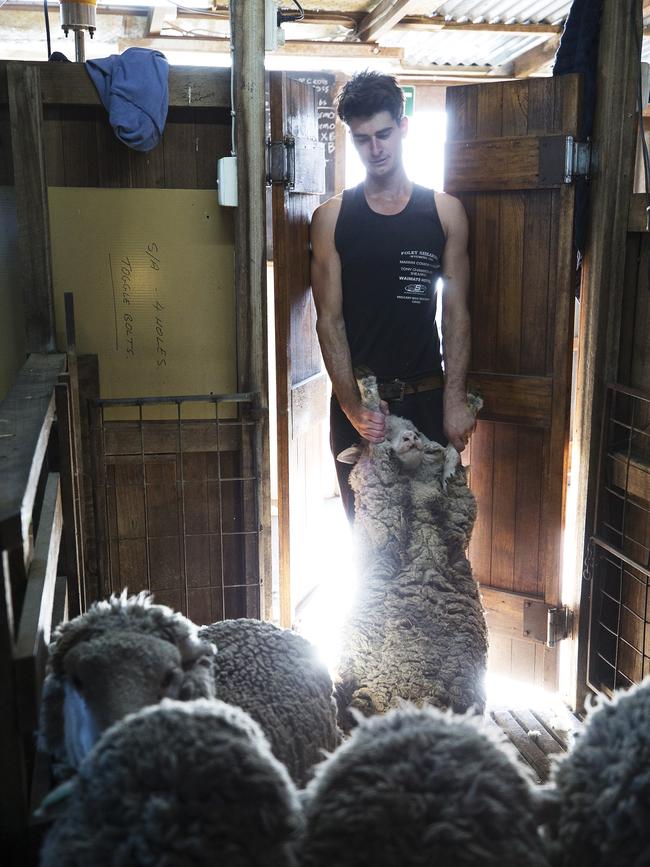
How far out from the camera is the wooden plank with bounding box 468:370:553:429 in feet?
12.6

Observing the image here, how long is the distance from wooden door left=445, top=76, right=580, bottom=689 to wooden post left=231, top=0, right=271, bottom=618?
0.89 m

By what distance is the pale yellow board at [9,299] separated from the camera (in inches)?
139

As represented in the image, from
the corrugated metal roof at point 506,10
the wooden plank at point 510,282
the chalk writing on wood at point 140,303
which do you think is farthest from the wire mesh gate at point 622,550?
the corrugated metal roof at point 506,10

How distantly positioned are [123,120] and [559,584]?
100 inches

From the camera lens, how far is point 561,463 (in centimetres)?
385

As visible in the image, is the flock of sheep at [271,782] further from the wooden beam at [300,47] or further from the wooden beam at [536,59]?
the wooden beam at [536,59]

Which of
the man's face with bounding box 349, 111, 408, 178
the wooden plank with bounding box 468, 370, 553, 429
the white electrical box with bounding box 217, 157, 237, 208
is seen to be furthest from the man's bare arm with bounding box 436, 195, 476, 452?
the white electrical box with bounding box 217, 157, 237, 208

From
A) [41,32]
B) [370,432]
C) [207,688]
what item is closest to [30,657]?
[207,688]

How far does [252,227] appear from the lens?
11.5 ft

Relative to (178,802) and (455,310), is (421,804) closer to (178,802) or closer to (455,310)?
(178,802)

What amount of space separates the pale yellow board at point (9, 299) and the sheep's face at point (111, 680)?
2.29m

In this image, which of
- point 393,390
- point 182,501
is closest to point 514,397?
point 393,390

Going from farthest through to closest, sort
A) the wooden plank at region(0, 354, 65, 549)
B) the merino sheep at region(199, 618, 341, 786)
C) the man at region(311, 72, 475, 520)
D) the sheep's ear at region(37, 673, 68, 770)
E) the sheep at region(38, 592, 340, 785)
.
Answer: the man at region(311, 72, 475, 520) → the merino sheep at region(199, 618, 341, 786) → the sheep's ear at region(37, 673, 68, 770) → the sheep at region(38, 592, 340, 785) → the wooden plank at region(0, 354, 65, 549)

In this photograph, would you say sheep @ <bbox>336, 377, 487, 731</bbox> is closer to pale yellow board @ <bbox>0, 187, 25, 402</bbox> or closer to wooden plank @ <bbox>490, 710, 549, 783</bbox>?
wooden plank @ <bbox>490, 710, 549, 783</bbox>
